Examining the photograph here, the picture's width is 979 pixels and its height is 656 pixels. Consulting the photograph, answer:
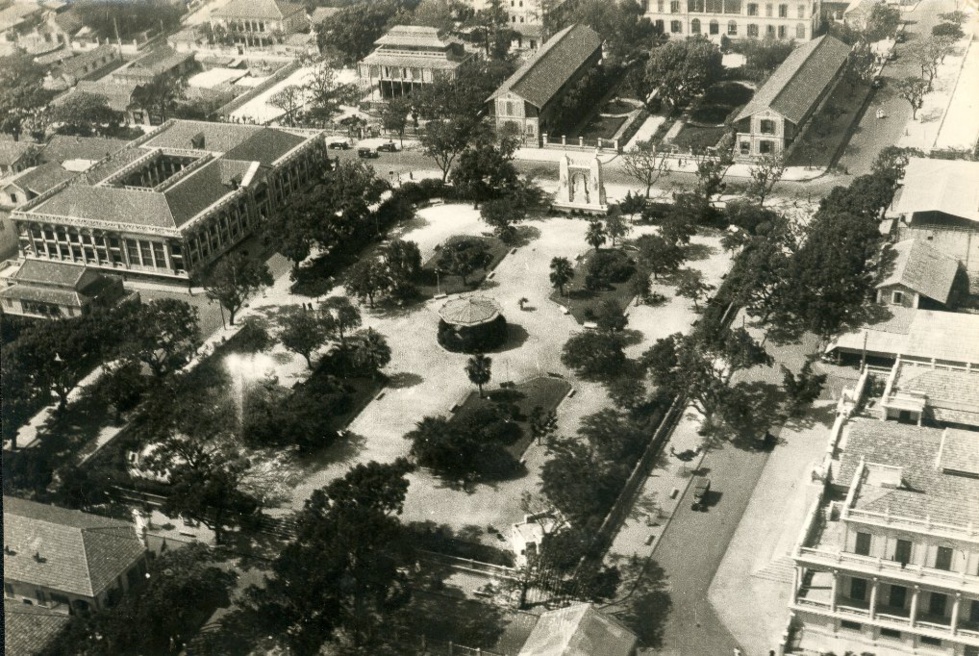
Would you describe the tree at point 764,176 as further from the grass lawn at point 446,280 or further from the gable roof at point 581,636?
the gable roof at point 581,636

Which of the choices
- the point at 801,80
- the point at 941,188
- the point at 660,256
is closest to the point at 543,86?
the point at 801,80

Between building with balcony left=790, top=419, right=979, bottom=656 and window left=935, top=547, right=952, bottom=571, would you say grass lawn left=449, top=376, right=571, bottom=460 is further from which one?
window left=935, top=547, right=952, bottom=571

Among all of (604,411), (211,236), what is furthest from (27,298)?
(604,411)

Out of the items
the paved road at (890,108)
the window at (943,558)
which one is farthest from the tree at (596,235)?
the window at (943,558)

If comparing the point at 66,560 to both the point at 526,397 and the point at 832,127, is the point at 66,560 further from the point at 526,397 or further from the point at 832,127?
the point at 832,127

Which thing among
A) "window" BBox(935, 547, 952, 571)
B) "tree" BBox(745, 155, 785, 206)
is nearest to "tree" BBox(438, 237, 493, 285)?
"tree" BBox(745, 155, 785, 206)

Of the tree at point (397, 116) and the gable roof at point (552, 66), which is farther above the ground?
the gable roof at point (552, 66)
